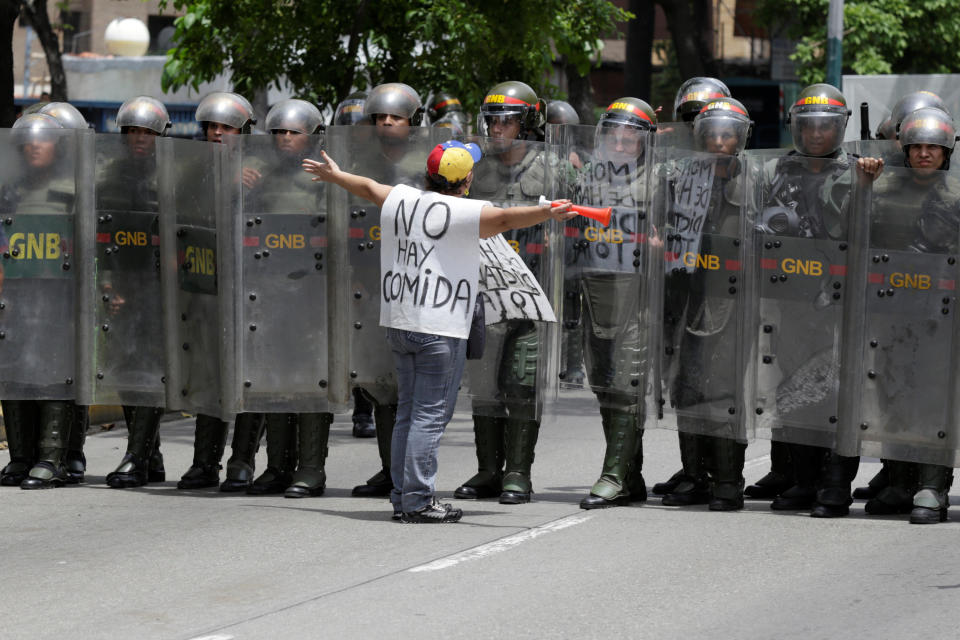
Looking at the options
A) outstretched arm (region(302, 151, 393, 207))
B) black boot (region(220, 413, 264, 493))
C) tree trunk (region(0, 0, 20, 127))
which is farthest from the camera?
tree trunk (region(0, 0, 20, 127))

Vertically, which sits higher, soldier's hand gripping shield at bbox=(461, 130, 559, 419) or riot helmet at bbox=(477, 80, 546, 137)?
riot helmet at bbox=(477, 80, 546, 137)

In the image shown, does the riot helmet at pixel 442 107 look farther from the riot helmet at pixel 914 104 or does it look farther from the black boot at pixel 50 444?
the black boot at pixel 50 444

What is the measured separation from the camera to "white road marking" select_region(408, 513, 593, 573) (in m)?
6.81

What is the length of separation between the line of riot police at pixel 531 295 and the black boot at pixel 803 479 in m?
0.02

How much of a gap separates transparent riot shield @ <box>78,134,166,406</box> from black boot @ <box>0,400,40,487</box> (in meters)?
0.39

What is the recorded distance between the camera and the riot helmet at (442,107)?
1370 cm

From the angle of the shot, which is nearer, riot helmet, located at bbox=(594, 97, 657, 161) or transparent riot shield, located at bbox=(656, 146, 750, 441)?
Result: transparent riot shield, located at bbox=(656, 146, 750, 441)

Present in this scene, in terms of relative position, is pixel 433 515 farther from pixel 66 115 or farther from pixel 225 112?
pixel 66 115

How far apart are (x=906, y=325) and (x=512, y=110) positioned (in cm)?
241

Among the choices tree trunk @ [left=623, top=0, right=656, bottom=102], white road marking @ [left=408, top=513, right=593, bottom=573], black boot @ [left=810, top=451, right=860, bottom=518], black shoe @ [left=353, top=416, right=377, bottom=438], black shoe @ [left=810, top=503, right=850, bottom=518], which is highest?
tree trunk @ [left=623, top=0, right=656, bottom=102]

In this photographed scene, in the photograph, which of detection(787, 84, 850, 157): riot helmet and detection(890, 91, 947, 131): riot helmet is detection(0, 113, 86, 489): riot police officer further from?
detection(890, 91, 947, 131): riot helmet

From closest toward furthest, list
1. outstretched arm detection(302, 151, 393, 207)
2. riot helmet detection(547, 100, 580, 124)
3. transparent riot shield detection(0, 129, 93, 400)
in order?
outstretched arm detection(302, 151, 393, 207), transparent riot shield detection(0, 129, 93, 400), riot helmet detection(547, 100, 580, 124)

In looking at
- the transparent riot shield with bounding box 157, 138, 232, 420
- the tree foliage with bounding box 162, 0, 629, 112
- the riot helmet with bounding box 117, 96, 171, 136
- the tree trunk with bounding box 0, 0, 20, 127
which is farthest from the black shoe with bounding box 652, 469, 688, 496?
the tree trunk with bounding box 0, 0, 20, 127

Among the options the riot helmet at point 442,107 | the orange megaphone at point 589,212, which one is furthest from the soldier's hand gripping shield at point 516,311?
the riot helmet at point 442,107
